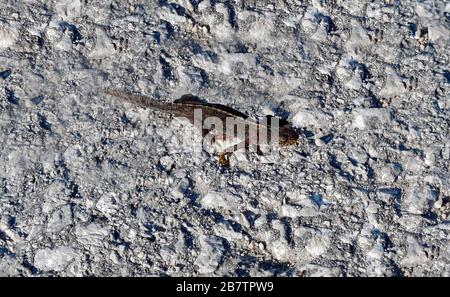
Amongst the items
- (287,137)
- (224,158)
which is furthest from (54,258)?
(287,137)

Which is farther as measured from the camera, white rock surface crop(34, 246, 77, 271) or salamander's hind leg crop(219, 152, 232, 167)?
salamander's hind leg crop(219, 152, 232, 167)

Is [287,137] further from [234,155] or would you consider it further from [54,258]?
[54,258]

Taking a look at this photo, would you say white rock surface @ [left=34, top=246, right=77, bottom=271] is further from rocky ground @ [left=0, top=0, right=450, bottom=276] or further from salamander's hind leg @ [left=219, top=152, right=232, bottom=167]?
salamander's hind leg @ [left=219, top=152, right=232, bottom=167]

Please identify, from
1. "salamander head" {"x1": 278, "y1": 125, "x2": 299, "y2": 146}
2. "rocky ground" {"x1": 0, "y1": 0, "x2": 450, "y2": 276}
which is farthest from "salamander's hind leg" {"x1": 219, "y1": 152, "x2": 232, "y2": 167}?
"salamander head" {"x1": 278, "y1": 125, "x2": 299, "y2": 146}

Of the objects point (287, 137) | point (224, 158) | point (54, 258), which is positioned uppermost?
point (287, 137)

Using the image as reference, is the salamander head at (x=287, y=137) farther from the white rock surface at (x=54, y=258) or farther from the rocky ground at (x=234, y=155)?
the white rock surface at (x=54, y=258)

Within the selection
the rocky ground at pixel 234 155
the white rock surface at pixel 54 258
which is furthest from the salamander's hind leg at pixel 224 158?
the white rock surface at pixel 54 258

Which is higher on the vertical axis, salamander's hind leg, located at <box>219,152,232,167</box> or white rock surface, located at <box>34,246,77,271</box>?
salamander's hind leg, located at <box>219,152,232,167</box>
